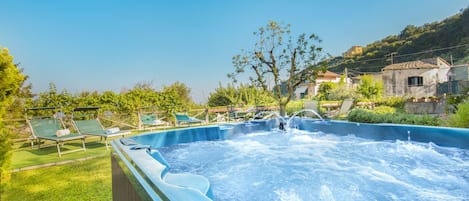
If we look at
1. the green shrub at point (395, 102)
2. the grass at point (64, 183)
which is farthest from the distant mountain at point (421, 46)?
the grass at point (64, 183)

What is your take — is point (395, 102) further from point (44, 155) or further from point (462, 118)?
point (44, 155)

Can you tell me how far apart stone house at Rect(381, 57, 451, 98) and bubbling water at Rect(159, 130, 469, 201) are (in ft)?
62.1

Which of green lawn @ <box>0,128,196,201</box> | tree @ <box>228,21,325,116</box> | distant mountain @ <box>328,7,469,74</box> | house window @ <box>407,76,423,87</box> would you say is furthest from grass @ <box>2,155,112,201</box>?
house window @ <box>407,76,423,87</box>

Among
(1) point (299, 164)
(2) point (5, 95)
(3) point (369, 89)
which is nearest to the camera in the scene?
(2) point (5, 95)

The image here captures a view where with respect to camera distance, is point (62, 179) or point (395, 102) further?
point (395, 102)

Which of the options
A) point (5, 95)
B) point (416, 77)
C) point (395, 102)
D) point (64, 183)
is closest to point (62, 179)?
point (64, 183)

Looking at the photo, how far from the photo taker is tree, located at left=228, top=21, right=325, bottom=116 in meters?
9.62

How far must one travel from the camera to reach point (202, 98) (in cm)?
1487

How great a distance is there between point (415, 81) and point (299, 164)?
23.0m

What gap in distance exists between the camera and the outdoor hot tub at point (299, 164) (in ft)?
6.90

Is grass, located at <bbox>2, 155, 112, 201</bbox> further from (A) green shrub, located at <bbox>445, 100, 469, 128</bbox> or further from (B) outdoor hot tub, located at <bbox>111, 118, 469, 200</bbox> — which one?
(A) green shrub, located at <bbox>445, 100, 469, 128</bbox>

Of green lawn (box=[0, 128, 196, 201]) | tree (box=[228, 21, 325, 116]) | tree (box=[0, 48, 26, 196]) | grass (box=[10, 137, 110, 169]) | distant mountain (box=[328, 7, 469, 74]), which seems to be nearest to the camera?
tree (box=[0, 48, 26, 196])

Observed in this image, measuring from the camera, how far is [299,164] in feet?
13.3

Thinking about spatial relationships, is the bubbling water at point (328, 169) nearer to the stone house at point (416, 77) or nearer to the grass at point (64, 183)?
the grass at point (64, 183)
